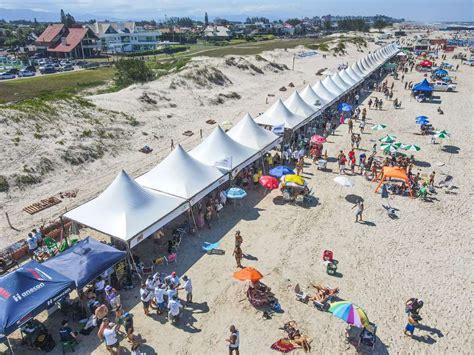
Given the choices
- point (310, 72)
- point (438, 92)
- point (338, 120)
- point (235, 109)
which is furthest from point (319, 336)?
point (310, 72)

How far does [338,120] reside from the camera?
30.6 m

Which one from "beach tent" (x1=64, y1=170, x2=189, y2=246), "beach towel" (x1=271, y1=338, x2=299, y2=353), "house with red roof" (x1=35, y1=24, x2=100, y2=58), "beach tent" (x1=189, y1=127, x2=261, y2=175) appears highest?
"house with red roof" (x1=35, y1=24, x2=100, y2=58)

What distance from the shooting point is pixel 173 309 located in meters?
9.99

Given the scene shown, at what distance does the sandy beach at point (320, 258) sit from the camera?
32.9 feet

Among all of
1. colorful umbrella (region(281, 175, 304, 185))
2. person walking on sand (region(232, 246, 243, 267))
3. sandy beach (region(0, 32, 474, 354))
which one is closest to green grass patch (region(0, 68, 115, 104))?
sandy beach (region(0, 32, 474, 354))

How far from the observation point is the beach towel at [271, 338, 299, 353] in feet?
31.1

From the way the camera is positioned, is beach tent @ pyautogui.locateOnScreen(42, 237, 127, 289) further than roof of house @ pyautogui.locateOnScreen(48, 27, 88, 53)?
No

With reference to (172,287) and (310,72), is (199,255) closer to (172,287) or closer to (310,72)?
(172,287)

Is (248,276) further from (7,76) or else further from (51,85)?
(7,76)

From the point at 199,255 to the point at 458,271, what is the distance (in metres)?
9.46

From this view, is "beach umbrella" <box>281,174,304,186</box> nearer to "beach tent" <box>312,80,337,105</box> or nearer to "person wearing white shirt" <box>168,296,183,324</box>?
"person wearing white shirt" <box>168,296,183,324</box>

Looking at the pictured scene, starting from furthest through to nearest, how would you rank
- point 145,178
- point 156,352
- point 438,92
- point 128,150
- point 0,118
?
point 438,92
point 128,150
point 0,118
point 145,178
point 156,352

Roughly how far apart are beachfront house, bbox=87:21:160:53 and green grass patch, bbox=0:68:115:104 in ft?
124

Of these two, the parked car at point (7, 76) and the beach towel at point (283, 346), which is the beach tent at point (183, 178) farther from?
the parked car at point (7, 76)
